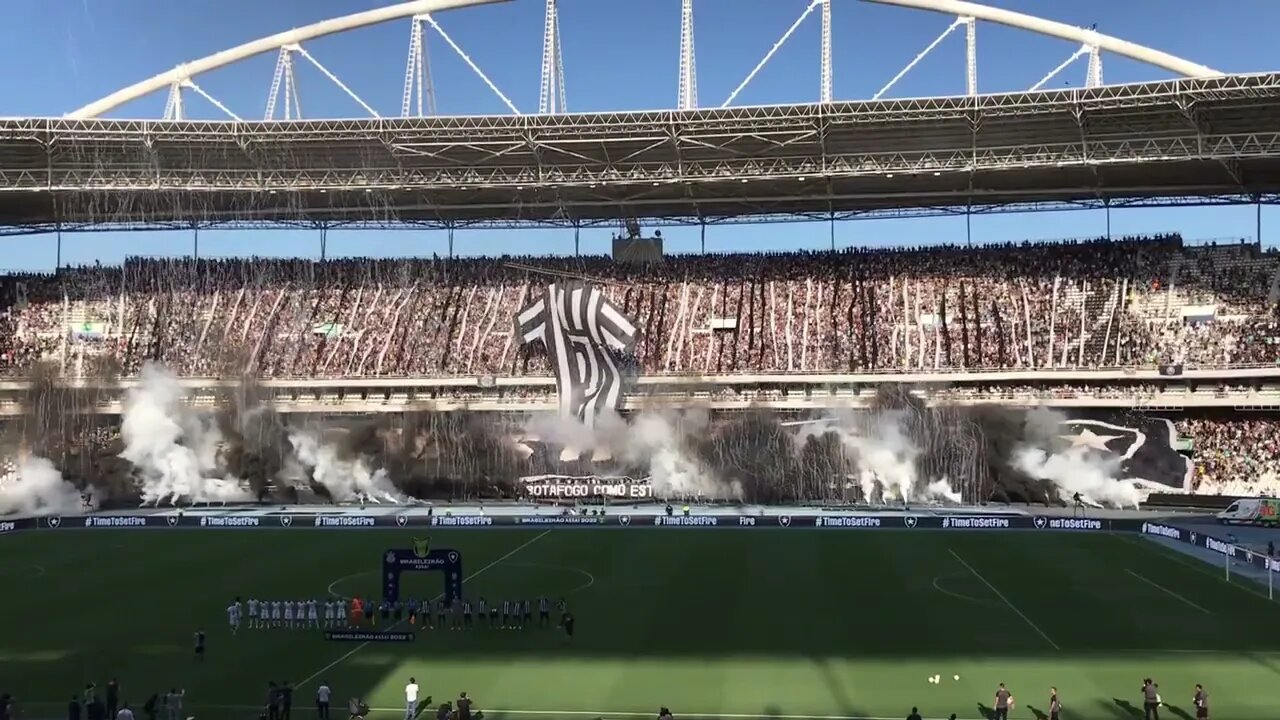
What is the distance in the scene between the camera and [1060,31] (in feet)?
201

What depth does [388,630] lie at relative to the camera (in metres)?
29.2

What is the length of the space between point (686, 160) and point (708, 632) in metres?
40.4

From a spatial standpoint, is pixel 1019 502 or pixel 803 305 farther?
pixel 803 305

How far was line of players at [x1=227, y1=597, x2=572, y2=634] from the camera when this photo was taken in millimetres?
29938

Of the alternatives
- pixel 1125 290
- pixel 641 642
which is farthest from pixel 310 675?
pixel 1125 290

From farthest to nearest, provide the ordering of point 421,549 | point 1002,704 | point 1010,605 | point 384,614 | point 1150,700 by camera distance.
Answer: point 1010,605 < point 384,614 < point 421,549 < point 1150,700 < point 1002,704

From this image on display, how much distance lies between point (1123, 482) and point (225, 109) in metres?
54.7

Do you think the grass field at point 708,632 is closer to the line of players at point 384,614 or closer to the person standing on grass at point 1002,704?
the line of players at point 384,614

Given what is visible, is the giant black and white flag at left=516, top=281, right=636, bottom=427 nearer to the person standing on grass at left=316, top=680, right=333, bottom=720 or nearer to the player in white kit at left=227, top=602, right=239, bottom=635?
the player in white kit at left=227, top=602, right=239, bottom=635

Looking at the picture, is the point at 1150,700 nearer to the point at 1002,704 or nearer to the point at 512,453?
the point at 1002,704

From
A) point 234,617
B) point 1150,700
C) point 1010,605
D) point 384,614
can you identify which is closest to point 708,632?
point 384,614

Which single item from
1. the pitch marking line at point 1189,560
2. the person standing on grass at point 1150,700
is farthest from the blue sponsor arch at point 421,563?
the pitch marking line at point 1189,560

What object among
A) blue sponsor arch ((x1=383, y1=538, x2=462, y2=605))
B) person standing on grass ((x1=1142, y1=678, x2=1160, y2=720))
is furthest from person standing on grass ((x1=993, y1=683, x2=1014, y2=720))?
blue sponsor arch ((x1=383, y1=538, x2=462, y2=605))

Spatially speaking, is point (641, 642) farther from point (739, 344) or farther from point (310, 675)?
point (739, 344)
